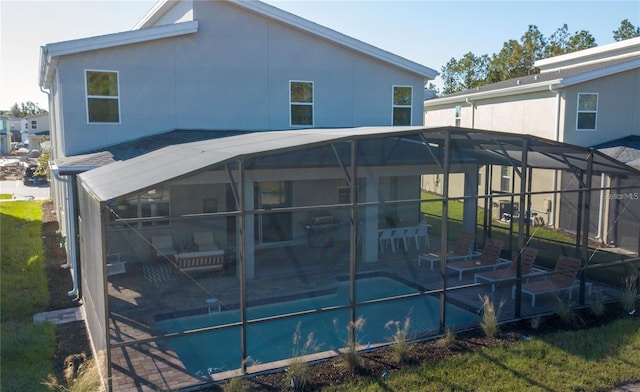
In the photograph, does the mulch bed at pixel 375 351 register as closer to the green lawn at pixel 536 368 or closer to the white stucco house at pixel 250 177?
the green lawn at pixel 536 368

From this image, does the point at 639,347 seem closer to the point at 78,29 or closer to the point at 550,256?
the point at 550,256

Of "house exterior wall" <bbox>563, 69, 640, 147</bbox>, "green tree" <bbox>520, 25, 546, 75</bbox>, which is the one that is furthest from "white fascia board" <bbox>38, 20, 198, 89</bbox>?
"green tree" <bbox>520, 25, 546, 75</bbox>

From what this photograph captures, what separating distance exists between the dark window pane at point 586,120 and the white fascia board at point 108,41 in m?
12.9

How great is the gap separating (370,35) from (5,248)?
1365cm

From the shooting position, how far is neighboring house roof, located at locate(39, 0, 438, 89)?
39.2 feet

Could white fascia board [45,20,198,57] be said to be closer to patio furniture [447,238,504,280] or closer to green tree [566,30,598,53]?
patio furniture [447,238,504,280]

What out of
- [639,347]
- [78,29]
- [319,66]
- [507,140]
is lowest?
[639,347]

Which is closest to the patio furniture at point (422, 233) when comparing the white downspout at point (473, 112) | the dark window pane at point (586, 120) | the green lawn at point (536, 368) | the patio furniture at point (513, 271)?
the patio furniture at point (513, 271)

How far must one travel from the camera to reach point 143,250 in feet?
44.7

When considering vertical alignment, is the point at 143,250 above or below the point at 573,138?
below

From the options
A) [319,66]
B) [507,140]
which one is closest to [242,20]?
[319,66]

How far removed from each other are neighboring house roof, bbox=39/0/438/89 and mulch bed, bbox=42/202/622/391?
5.55m

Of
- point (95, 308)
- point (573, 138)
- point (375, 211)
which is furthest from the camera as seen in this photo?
point (573, 138)

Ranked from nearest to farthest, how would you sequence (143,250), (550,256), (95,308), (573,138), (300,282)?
1. (95,308)
2. (300,282)
3. (143,250)
4. (550,256)
5. (573,138)
